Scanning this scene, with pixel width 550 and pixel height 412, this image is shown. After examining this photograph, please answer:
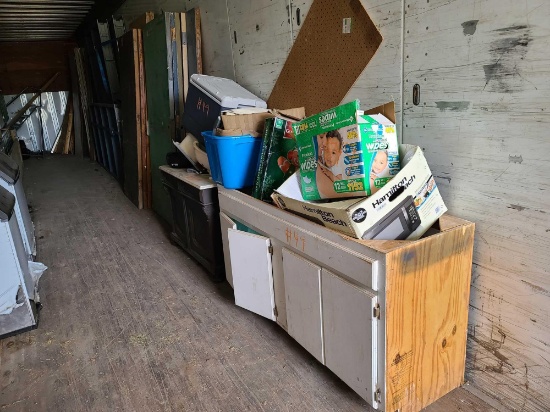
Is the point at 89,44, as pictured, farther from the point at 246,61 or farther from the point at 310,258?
the point at 310,258

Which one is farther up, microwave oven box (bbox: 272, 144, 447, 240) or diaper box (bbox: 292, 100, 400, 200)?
diaper box (bbox: 292, 100, 400, 200)

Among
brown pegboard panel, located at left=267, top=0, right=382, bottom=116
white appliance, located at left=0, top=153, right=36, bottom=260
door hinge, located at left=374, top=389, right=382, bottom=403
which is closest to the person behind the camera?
door hinge, located at left=374, top=389, right=382, bottom=403

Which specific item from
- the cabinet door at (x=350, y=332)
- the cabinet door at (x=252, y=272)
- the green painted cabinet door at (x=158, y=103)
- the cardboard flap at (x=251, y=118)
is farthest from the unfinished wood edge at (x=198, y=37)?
the cabinet door at (x=350, y=332)

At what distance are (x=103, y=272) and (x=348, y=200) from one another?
2.14 m

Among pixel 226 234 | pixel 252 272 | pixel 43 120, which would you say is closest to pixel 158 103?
pixel 226 234

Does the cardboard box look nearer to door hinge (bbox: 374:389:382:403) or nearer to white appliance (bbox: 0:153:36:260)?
door hinge (bbox: 374:389:382:403)

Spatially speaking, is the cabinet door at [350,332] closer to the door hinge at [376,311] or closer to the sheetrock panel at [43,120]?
the door hinge at [376,311]

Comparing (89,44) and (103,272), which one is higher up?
(89,44)

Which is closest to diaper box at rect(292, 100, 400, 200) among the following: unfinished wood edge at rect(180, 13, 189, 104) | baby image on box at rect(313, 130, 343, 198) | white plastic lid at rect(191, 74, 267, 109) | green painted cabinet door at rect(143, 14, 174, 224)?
baby image on box at rect(313, 130, 343, 198)

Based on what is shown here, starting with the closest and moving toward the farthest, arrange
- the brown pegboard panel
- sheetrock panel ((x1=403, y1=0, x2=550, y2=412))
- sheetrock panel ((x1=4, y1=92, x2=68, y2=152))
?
sheetrock panel ((x1=403, y1=0, x2=550, y2=412)), the brown pegboard panel, sheetrock panel ((x1=4, y1=92, x2=68, y2=152))

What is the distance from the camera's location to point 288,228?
1689mm

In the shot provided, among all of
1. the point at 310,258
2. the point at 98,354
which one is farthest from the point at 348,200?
the point at 98,354

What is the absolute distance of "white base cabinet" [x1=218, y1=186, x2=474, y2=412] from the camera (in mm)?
1325

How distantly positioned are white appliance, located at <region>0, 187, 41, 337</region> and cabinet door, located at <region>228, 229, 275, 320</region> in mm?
1107
